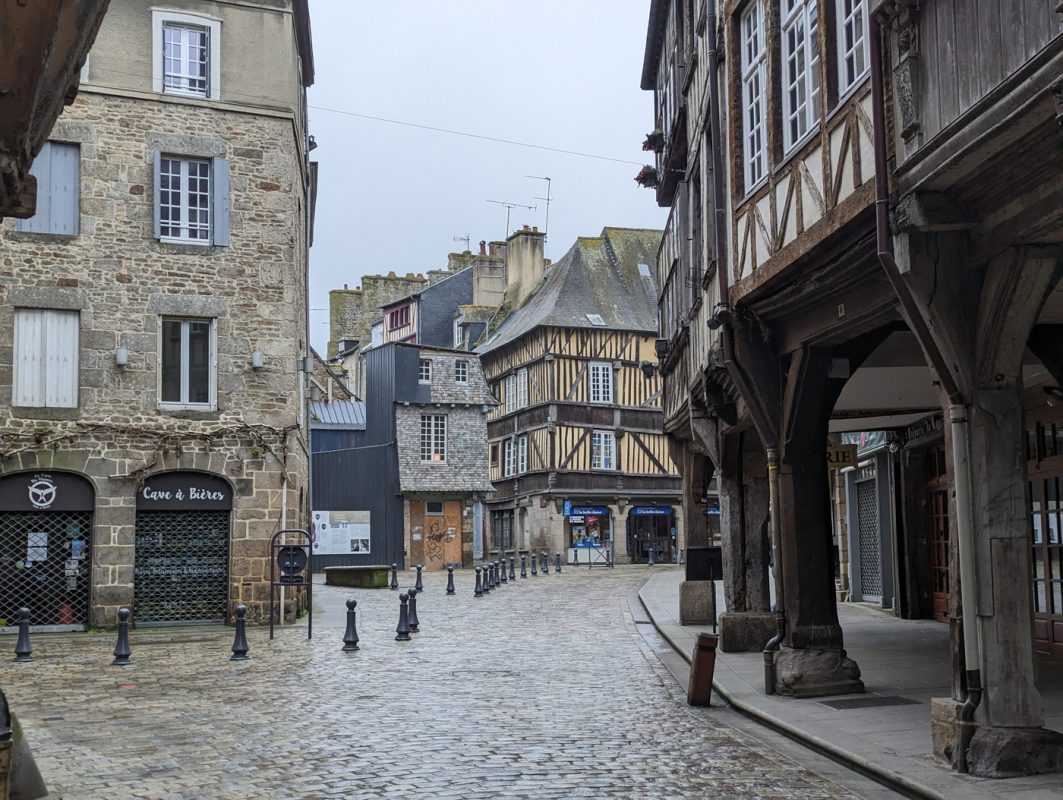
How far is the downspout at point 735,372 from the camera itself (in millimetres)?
11180

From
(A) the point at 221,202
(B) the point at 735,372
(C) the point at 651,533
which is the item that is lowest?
(C) the point at 651,533

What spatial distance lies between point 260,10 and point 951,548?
17208mm

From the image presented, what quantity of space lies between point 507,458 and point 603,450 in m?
5.13

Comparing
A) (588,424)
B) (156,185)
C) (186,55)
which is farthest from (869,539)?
(588,424)

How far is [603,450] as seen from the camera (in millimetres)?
48594

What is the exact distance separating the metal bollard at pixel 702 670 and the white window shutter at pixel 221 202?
1297 cm

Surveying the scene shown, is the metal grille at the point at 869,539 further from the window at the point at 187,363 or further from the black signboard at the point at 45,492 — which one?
the black signboard at the point at 45,492

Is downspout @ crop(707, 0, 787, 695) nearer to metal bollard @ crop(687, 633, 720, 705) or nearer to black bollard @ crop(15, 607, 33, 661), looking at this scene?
metal bollard @ crop(687, 633, 720, 705)

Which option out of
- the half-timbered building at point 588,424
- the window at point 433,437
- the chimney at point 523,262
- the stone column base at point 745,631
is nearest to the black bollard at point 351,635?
the stone column base at point 745,631

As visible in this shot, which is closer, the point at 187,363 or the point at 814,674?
the point at 814,674

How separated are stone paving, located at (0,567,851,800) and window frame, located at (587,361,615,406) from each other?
31018 mm

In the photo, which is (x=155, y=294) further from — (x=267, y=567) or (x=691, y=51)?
(x=691, y=51)

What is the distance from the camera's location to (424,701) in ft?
35.7

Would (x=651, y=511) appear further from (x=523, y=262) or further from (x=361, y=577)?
(x=361, y=577)
